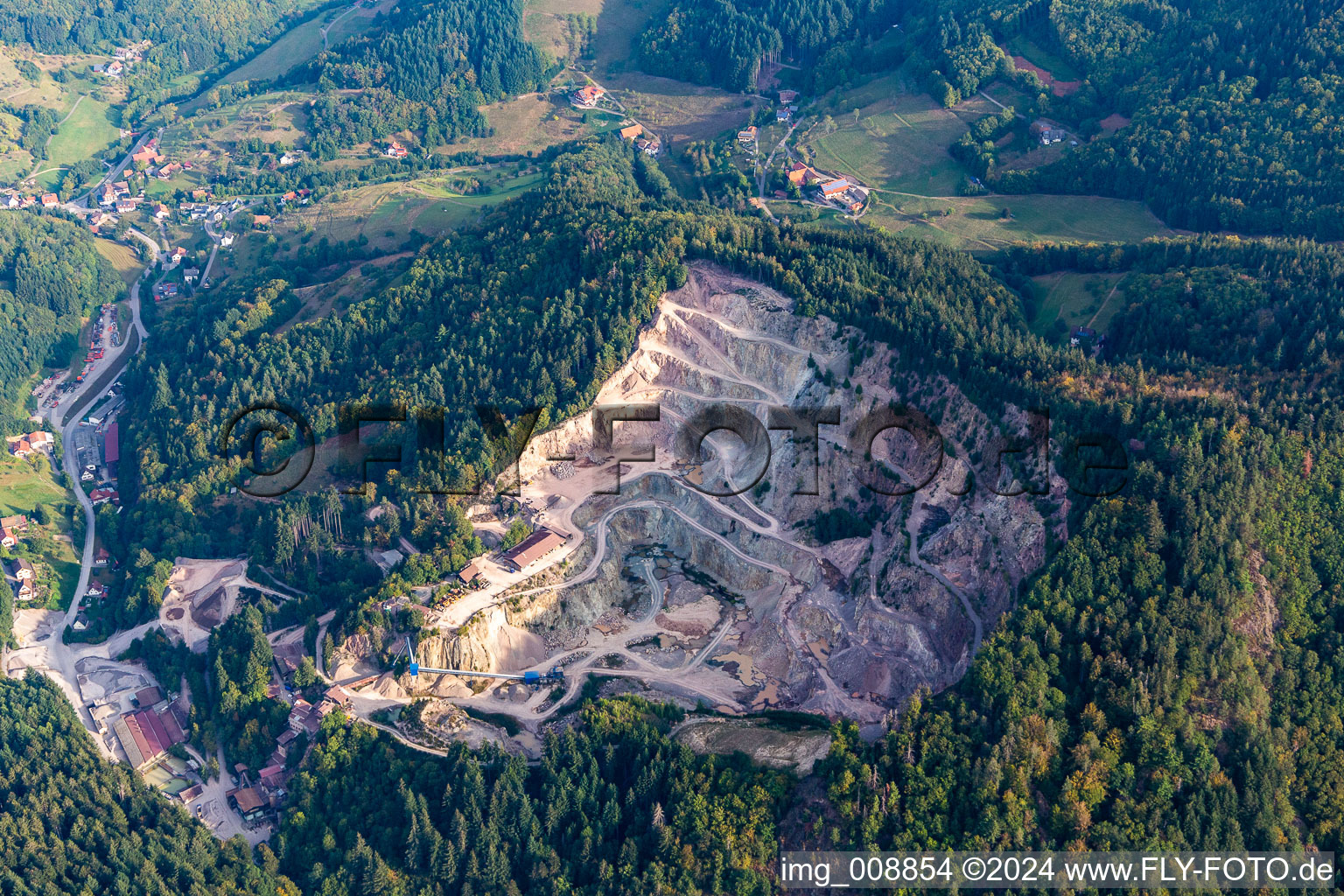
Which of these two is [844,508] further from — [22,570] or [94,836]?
[22,570]

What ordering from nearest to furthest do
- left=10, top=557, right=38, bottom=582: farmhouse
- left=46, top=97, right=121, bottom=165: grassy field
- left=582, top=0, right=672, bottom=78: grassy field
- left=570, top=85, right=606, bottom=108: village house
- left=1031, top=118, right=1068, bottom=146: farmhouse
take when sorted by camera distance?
1. left=10, top=557, right=38, bottom=582: farmhouse
2. left=1031, top=118, right=1068, bottom=146: farmhouse
3. left=570, top=85, right=606, bottom=108: village house
4. left=46, top=97, right=121, bottom=165: grassy field
5. left=582, top=0, right=672, bottom=78: grassy field

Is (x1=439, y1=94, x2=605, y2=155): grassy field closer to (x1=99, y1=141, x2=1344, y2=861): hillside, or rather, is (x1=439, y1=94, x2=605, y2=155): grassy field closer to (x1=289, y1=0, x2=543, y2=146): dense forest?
(x1=289, y1=0, x2=543, y2=146): dense forest

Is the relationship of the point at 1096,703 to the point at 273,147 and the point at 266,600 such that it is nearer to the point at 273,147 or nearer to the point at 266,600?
the point at 266,600

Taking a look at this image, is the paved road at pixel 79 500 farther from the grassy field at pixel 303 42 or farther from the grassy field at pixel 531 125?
the grassy field at pixel 303 42

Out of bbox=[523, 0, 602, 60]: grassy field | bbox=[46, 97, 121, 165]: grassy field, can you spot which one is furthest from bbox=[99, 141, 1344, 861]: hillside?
bbox=[46, 97, 121, 165]: grassy field

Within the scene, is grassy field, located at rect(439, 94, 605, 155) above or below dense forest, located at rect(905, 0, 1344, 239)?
below

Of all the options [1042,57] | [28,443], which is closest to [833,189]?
[1042,57]

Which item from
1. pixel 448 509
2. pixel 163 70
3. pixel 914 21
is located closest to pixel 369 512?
pixel 448 509
